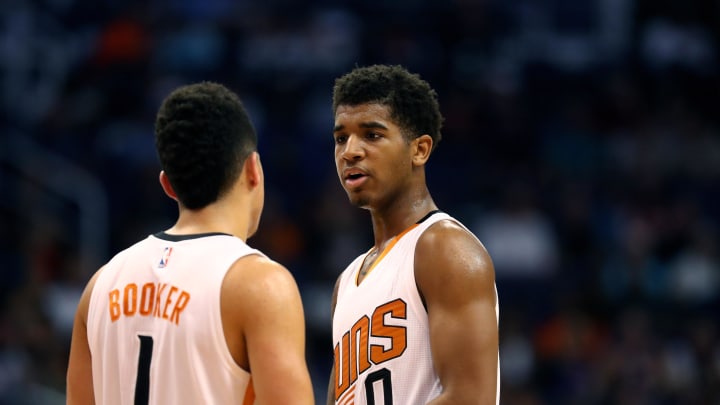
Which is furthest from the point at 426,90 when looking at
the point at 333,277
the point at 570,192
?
the point at 570,192

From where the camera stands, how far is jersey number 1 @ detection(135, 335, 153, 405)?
398cm

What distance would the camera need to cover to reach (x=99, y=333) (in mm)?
4148

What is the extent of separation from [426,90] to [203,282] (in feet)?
4.92

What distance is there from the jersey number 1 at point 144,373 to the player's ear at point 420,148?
4.86 feet

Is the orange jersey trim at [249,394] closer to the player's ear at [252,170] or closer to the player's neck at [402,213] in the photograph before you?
the player's ear at [252,170]

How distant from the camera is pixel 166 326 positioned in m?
3.95

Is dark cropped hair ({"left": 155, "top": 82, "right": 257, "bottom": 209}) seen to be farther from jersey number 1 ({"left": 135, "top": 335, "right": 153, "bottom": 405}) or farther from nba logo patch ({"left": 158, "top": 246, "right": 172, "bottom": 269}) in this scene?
jersey number 1 ({"left": 135, "top": 335, "right": 153, "bottom": 405})

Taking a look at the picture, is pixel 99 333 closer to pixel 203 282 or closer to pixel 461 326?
pixel 203 282

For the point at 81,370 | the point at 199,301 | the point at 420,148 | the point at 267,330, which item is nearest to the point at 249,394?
the point at 267,330

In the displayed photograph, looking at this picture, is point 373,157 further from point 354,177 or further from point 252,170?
point 252,170

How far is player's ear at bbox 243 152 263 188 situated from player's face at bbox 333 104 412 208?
1.98 ft

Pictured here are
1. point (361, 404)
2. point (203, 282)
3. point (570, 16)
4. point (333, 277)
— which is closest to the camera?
point (203, 282)

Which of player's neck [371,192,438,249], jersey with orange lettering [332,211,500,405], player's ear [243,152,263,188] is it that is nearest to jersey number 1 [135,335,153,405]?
player's ear [243,152,263,188]

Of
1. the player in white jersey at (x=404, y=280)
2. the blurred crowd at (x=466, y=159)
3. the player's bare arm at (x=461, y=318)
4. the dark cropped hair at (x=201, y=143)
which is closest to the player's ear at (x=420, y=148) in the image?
the player in white jersey at (x=404, y=280)
